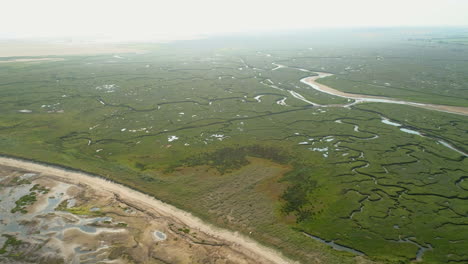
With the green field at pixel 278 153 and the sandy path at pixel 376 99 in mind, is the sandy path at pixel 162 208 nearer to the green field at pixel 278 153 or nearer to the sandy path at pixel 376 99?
the green field at pixel 278 153

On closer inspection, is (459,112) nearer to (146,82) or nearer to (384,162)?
(384,162)

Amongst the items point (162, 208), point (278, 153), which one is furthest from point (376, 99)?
point (162, 208)

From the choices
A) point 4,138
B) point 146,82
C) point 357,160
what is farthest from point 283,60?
point 4,138

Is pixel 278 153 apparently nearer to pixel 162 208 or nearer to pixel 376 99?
pixel 162 208

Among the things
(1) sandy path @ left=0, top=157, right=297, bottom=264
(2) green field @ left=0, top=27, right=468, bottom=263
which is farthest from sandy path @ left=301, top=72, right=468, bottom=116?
(1) sandy path @ left=0, top=157, right=297, bottom=264

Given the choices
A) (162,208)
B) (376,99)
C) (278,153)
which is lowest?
(162,208)

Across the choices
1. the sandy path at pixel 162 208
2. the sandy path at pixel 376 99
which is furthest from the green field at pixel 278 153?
the sandy path at pixel 376 99
